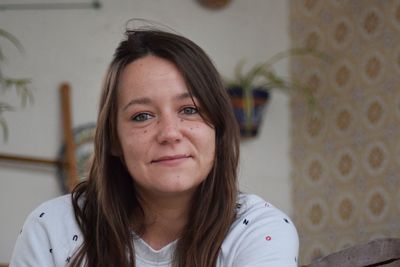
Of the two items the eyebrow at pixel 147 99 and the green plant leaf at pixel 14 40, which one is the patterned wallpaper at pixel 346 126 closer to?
the green plant leaf at pixel 14 40

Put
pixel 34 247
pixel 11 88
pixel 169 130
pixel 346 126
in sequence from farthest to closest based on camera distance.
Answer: pixel 346 126 < pixel 11 88 < pixel 34 247 < pixel 169 130

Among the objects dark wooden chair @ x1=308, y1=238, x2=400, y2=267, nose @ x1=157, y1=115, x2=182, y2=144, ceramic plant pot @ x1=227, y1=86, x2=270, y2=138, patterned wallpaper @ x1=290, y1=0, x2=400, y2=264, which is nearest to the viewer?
dark wooden chair @ x1=308, y1=238, x2=400, y2=267

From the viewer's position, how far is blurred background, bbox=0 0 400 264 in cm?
338

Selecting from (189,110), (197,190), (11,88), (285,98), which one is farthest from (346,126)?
(189,110)

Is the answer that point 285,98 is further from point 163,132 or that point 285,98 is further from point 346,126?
point 163,132

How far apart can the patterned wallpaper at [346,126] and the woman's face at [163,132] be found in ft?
6.43

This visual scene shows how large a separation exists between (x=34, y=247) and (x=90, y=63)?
2117 millimetres

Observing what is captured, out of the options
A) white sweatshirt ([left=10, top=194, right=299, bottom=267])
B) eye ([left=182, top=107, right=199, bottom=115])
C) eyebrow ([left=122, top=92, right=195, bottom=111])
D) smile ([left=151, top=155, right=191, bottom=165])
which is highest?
eyebrow ([left=122, top=92, right=195, bottom=111])

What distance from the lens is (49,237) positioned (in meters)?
1.57

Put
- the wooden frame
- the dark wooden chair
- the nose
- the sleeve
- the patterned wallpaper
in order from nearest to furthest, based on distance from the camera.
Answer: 1. the dark wooden chair
2. the nose
3. the sleeve
4. the patterned wallpaper
5. the wooden frame

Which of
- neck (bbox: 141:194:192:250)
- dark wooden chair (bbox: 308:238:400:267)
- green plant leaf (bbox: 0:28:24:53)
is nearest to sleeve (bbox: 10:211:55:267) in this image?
neck (bbox: 141:194:192:250)

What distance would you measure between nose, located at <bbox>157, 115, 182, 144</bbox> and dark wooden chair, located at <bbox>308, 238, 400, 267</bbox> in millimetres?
341

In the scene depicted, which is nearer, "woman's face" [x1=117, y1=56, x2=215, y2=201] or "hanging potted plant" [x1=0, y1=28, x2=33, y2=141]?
"woman's face" [x1=117, y1=56, x2=215, y2=201]

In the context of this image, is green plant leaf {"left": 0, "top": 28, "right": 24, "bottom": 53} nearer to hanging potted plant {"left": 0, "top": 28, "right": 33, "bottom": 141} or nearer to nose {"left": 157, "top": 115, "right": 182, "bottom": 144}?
hanging potted plant {"left": 0, "top": 28, "right": 33, "bottom": 141}
